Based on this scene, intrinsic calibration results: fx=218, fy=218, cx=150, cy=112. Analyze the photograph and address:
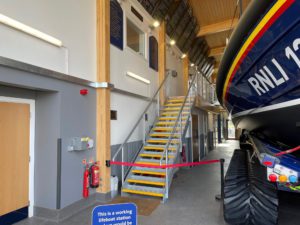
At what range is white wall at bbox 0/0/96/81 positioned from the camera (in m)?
2.76

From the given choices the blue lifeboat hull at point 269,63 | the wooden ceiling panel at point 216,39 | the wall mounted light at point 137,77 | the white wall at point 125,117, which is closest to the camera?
the blue lifeboat hull at point 269,63

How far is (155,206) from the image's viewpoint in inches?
150

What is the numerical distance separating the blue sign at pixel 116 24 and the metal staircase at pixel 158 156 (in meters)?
2.12

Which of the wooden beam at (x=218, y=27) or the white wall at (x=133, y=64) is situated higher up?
the wooden beam at (x=218, y=27)

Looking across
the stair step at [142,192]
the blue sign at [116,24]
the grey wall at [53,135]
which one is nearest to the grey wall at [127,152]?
the stair step at [142,192]

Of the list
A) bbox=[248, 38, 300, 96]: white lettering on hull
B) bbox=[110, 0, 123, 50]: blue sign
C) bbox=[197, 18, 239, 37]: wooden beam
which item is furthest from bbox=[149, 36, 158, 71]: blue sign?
bbox=[248, 38, 300, 96]: white lettering on hull

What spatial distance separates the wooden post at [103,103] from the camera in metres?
4.16

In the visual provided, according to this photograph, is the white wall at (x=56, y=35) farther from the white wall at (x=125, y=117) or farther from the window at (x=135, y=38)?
the window at (x=135, y=38)

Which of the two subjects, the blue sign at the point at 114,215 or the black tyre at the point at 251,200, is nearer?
the blue sign at the point at 114,215

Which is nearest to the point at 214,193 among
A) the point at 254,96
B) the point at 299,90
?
the point at 254,96

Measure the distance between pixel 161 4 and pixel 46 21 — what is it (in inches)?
189

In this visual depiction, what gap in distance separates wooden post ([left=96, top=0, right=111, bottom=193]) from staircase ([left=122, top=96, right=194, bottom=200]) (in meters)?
0.58

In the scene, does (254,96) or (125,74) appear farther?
(125,74)

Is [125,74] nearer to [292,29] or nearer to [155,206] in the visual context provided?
[155,206]
